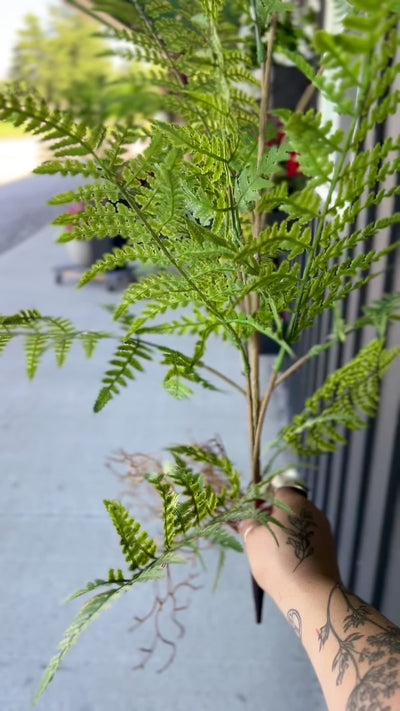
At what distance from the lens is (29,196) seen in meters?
8.59

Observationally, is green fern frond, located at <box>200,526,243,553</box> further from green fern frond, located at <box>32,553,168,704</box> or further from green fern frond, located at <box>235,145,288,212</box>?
green fern frond, located at <box>235,145,288,212</box>

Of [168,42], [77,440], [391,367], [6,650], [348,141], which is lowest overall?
[6,650]

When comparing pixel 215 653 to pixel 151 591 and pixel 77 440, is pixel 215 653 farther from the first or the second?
pixel 77 440

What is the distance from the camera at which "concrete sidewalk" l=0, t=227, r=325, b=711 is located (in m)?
1.10

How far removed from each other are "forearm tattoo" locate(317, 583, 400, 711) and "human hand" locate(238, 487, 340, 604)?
5 cm

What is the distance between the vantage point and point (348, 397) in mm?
779

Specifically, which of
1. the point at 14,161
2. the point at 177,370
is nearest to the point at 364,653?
the point at 177,370

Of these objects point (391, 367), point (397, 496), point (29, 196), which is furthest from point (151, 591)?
point (29, 196)

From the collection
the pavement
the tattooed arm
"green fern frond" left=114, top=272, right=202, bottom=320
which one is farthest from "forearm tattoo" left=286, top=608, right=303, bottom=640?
the pavement

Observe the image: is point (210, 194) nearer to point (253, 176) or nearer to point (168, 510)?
point (253, 176)

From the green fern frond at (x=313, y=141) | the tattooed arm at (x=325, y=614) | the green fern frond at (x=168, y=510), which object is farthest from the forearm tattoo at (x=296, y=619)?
the green fern frond at (x=313, y=141)

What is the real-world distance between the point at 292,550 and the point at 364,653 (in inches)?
6.2

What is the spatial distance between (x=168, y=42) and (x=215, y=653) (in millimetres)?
1098

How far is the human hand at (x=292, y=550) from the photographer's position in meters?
0.65
